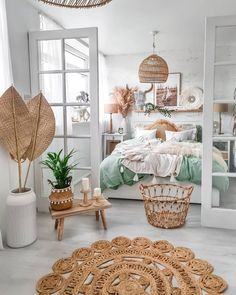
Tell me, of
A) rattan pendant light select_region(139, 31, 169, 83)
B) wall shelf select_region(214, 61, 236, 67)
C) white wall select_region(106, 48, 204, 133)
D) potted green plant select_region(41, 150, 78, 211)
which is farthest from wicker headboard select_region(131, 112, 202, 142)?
potted green plant select_region(41, 150, 78, 211)

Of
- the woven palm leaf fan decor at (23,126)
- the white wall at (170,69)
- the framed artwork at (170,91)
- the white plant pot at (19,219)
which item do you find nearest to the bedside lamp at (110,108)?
the white wall at (170,69)

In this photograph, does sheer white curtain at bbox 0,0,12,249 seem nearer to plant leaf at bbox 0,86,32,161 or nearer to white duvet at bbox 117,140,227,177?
plant leaf at bbox 0,86,32,161

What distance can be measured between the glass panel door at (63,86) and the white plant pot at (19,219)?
0.85 metres

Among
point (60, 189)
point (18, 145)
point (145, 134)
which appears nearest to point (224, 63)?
point (60, 189)

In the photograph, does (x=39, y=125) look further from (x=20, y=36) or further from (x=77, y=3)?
(x=77, y=3)

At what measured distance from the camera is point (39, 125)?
277 cm

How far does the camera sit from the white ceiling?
3.38 m

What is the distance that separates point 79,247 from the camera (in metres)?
2.58

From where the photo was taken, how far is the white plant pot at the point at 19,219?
256cm

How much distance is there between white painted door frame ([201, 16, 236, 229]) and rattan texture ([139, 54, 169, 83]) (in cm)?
190

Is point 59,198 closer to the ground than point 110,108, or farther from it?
closer to the ground

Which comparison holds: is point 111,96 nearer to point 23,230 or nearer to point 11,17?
point 11,17

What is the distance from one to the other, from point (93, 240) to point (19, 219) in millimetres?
706

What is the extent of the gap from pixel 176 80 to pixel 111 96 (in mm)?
1488
